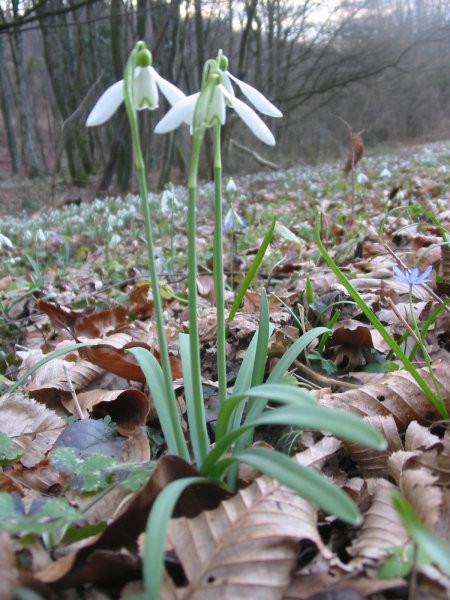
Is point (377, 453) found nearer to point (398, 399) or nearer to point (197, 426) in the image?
point (398, 399)

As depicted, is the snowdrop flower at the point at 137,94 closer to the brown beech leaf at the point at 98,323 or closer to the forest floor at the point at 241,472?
the forest floor at the point at 241,472

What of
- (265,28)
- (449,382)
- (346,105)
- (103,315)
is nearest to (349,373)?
(449,382)

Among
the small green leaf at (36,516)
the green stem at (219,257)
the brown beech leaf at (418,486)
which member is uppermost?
the green stem at (219,257)

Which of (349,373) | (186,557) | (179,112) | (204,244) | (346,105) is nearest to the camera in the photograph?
(186,557)

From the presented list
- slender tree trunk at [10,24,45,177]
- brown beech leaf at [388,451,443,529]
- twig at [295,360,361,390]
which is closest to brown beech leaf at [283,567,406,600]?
brown beech leaf at [388,451,443,529]

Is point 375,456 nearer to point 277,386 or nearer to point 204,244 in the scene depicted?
point 277,386

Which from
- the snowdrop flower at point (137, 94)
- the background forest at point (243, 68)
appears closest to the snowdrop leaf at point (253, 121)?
the snowdrop flower at point (137, 94)
